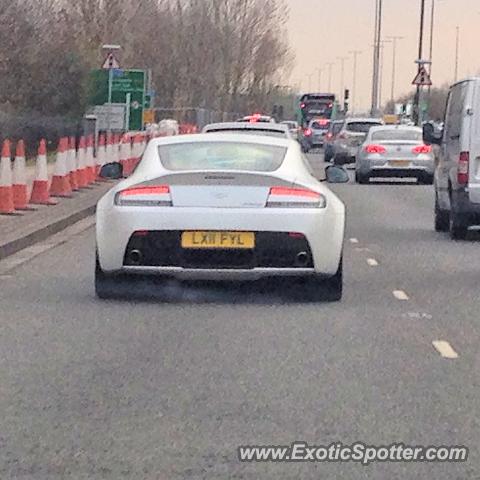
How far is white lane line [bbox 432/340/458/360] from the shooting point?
10766 mm

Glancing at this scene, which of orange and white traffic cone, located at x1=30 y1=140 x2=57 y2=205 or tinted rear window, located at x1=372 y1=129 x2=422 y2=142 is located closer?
orange and white traffic cone, located at x1=30 y1=140 x2=57 y2=205

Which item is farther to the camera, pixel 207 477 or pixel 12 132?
pixel 12 132

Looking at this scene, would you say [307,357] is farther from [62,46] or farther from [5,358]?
[62,46]

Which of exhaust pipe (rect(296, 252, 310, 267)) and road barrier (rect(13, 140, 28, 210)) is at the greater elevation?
exhaust pipe (rect(296, 252, 310, 267))

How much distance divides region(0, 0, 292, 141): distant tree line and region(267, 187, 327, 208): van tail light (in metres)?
29.5

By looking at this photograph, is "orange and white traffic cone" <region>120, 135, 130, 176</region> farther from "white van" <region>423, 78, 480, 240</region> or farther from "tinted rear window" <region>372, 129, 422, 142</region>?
"white van" <region>423, 78, 480, 240</region>

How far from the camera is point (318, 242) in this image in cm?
1295

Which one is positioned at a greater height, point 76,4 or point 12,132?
point 76,4

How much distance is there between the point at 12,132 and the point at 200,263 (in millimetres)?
31960

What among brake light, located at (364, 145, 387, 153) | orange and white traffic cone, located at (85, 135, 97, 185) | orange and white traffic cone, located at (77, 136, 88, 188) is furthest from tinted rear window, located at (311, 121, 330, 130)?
orange and white traffic cone, located at (77, 136, 88, 188)

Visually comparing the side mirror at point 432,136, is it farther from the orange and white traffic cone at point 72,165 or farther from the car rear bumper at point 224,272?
the car rear bumper at point 224,272

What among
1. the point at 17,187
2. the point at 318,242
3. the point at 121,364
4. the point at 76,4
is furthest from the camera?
the point at 76,4

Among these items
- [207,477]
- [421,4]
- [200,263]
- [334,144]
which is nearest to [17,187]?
[200,263]

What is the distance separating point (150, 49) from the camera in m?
73.6
